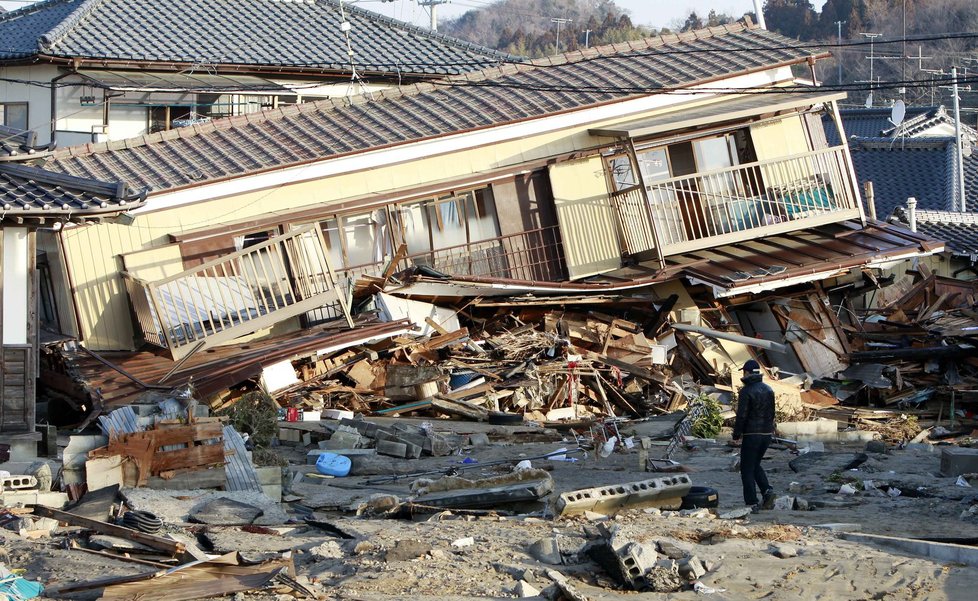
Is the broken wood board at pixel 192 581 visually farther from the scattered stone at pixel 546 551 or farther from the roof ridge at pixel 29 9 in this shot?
the roof ridge at pixel 29 9

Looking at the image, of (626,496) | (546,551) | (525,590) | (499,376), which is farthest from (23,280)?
(525,590)

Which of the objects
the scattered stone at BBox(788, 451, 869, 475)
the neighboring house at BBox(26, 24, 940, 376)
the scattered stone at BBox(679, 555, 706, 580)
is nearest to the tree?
the neighboring house at BBox(26, 24, 940, 376)

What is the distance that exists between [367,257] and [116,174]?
4.20 m

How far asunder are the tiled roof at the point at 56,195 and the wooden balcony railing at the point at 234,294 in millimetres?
3670

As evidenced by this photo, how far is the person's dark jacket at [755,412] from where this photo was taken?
1248cm

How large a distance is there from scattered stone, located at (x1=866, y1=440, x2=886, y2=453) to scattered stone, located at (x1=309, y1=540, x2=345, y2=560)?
8595 millimetres

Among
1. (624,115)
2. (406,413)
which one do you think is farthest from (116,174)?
(624,115)

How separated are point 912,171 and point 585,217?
1868cm

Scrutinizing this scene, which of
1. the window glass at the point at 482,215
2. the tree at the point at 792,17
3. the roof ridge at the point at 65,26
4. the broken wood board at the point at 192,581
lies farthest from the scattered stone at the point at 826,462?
the tree at the point at 792,17

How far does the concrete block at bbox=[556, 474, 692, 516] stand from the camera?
10.9 metres

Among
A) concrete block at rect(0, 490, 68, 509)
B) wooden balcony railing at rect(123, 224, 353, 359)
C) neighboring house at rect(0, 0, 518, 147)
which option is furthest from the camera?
neighboring house at rect(0, 0, 518, 147)

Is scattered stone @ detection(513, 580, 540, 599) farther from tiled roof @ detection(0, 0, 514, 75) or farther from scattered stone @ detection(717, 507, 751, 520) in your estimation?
tiled roof @ detection(0, 0, 514, 75)

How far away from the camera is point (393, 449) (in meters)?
14.7

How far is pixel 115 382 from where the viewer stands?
16.9 metres
